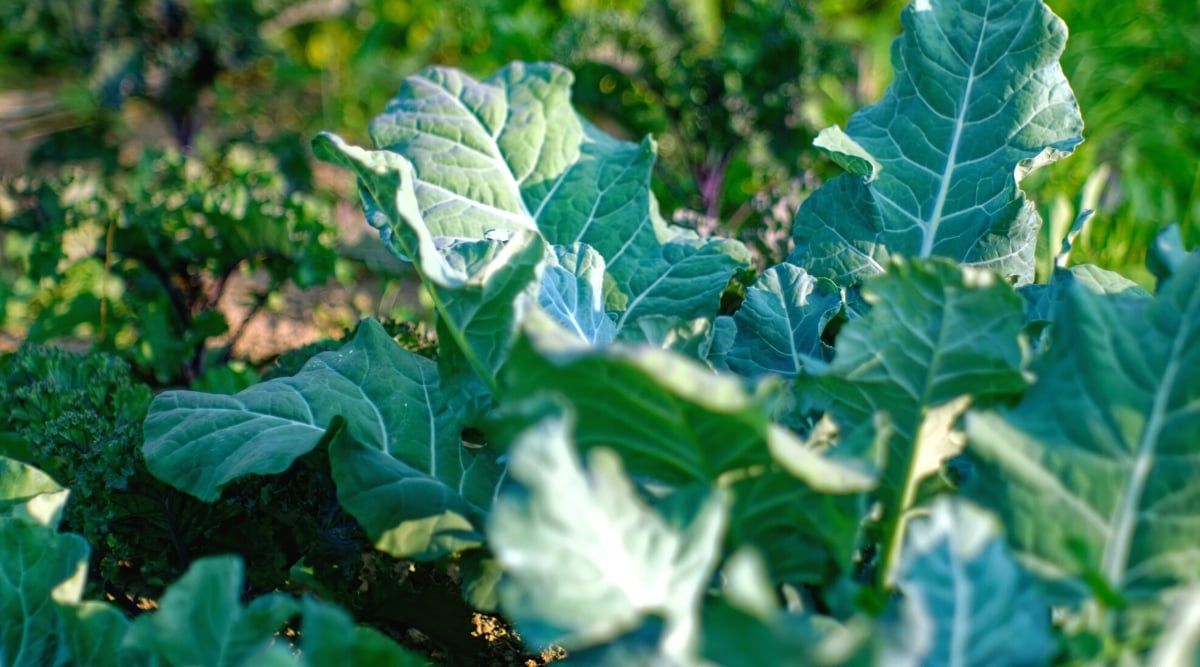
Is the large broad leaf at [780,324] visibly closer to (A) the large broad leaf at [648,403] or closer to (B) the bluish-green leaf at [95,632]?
(A) the large broad leaf at [648,403]

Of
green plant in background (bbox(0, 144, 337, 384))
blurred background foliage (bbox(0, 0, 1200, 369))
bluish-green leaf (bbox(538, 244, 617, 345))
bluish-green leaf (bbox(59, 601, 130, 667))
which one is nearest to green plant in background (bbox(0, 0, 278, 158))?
blurred background foliage (bbox(0, 0, 1200, 369))

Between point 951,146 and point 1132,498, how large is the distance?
0.69 m

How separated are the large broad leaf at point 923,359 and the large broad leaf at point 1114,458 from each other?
0.08m

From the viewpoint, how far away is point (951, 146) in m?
1.48

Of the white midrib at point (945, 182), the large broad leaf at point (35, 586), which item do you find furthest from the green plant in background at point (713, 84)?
the large broad leaf at point (35, 586)

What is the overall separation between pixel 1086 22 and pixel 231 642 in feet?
13.9

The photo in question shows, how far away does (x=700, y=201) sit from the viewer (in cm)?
322

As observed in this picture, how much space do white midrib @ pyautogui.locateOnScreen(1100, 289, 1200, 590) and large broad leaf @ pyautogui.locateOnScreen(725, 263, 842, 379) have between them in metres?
0.46

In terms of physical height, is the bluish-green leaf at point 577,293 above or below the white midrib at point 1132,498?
below

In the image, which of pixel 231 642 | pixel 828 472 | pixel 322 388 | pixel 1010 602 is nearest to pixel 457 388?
pixel 322 388

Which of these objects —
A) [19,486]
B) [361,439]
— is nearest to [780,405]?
[361,439]

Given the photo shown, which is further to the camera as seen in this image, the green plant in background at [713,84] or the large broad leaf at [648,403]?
the green plant in background at [713,84]

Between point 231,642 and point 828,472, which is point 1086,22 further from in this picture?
point 231,642

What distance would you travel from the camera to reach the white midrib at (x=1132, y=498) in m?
0.93
